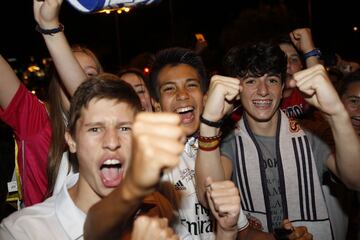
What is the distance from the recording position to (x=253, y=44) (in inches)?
133

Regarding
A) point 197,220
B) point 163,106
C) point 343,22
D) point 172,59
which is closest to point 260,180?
point 197,220

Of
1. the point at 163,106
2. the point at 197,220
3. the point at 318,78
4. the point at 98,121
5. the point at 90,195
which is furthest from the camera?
the point at 163,106

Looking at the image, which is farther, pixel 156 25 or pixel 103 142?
pixel 156 25

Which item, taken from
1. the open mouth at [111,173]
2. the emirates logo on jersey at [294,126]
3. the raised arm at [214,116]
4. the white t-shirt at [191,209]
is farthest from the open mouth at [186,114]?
the open mouth at [111,173]

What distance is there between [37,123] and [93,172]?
3.15ft

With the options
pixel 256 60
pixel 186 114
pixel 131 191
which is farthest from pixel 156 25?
pixel 131 191

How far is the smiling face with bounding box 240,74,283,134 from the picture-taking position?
313cm

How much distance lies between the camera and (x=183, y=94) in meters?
3.21

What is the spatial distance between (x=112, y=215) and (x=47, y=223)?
2.08 ft

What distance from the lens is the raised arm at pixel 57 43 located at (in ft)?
8.78

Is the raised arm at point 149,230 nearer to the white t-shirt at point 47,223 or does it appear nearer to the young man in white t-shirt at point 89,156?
the young man in white t-shirt at point 89,156

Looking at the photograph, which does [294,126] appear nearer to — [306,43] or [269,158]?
[269,158]

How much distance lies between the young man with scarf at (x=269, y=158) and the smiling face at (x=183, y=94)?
0.29 metres

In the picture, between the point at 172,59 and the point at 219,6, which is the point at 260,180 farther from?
the point at 219,6
